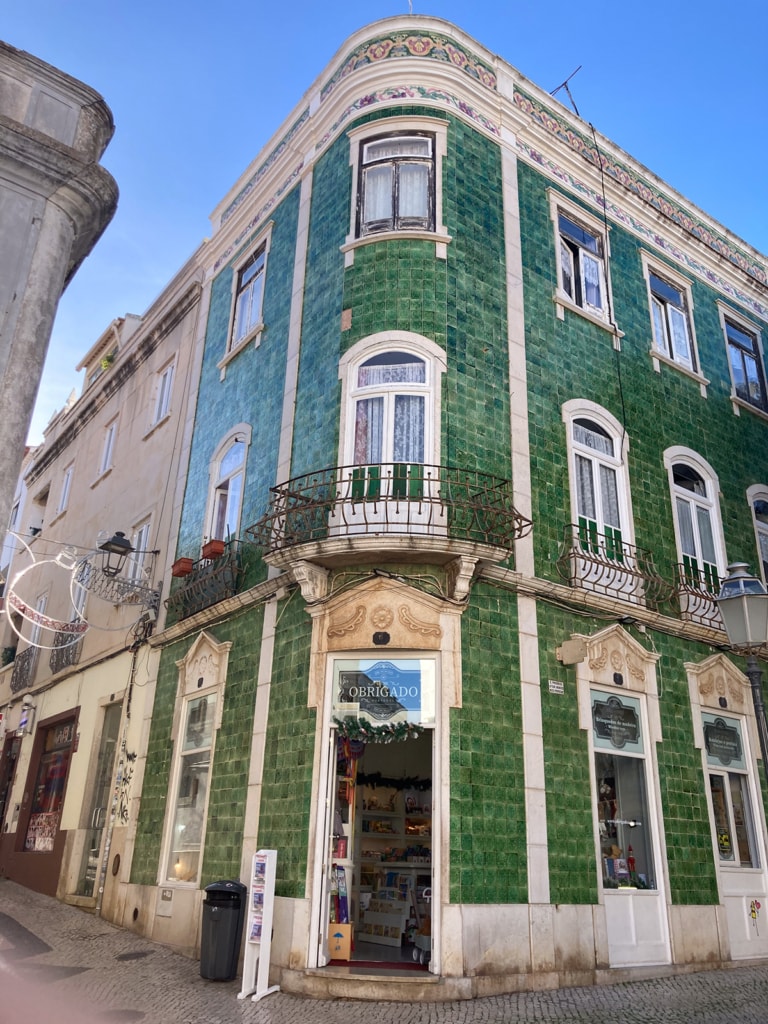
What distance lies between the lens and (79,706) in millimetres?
16641

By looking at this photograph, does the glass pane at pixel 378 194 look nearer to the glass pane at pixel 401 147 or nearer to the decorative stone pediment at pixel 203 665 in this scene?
the glass pane at pixel 401 147

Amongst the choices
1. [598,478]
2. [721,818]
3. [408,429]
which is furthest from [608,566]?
[721,818]

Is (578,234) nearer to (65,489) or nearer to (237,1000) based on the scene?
(237,1000)

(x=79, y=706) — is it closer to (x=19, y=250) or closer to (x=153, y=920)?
(x=153, y=920)

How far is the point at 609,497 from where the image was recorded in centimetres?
1259

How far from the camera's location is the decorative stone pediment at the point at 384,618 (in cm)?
961

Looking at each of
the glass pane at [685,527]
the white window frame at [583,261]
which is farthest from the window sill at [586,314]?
the glass pane at [685,527]

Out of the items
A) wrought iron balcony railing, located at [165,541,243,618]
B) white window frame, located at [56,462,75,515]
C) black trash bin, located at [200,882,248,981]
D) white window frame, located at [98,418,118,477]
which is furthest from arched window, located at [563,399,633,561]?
white window frame, located at [56,462,75,515]

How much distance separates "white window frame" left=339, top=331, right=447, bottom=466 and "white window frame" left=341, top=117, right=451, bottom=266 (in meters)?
1.49

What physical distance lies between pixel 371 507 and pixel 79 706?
378 inches

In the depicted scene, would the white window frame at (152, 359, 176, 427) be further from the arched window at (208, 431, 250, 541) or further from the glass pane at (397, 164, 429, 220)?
the glass pane at (397, 164, 429, 220)

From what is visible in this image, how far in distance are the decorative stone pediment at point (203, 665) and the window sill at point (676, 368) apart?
341 inches

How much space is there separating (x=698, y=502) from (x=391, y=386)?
247 inches

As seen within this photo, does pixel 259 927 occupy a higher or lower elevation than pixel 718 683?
lower
